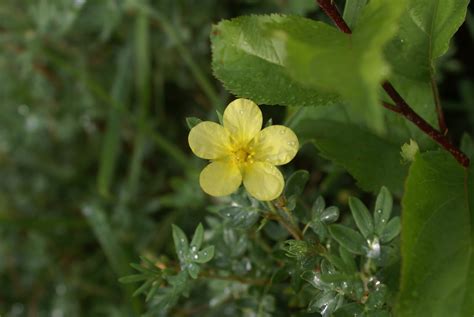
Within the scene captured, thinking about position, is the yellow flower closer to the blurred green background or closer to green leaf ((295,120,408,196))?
green leaf ((295,120,408,196))

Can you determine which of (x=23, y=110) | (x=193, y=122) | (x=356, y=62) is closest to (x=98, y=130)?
(x=23, y=110)

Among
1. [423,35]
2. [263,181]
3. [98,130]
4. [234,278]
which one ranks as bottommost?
[98,130]

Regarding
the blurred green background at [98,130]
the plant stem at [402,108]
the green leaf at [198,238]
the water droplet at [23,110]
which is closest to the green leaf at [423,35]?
the plant stem at [402,108]

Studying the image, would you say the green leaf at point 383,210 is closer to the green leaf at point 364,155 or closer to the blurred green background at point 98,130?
the green leaf at point 364,155

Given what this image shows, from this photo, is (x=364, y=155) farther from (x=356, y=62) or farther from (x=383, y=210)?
(x=356, y=62)

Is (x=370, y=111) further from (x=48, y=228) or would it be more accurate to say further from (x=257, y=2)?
(x=48, y=228)

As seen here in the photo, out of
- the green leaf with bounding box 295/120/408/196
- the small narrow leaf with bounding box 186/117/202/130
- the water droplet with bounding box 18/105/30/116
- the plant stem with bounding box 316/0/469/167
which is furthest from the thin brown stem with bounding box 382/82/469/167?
the water droplet with bounding box 18/105/30/116

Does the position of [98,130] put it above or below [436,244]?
below

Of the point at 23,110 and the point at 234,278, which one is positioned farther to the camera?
the point at 23,110
